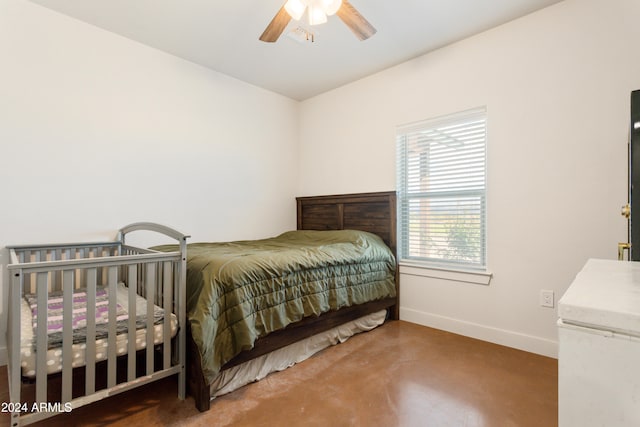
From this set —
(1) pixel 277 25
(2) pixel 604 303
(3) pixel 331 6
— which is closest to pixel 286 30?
(1) pixel 277 25

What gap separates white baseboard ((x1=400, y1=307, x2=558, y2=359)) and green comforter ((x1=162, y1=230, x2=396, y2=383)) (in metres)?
0.54

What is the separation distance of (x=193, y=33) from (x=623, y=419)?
3.11m

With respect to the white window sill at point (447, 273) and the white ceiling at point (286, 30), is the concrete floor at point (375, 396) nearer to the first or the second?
the white window sill at point (447, 273)

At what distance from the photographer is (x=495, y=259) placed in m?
2.48

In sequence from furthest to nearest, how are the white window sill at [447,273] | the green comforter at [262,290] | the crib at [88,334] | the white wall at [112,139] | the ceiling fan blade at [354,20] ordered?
the white window sill at [447,273]
the white wall at [112,139]
the ceiling fan blade at [354,20]
the green comforter at [262,290]
the crib at [88,334]

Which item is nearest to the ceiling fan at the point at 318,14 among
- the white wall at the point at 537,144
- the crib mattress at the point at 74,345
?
the white wall at the point at 537,144

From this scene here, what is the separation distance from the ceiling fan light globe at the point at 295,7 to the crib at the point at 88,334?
1362 mm

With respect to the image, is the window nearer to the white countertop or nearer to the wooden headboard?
the wooden headboard

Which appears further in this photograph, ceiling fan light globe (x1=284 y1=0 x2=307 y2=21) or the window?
the window

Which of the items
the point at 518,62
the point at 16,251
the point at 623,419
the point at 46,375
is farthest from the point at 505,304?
the point at 16,251

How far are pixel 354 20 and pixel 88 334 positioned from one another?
2.12m

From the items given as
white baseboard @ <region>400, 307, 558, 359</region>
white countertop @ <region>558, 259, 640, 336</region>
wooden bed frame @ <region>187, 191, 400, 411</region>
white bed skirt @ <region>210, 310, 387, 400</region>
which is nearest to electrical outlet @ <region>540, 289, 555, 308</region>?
white baseboard @ <region>400, 307, 558, 359</region>

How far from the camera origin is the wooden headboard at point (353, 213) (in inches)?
121

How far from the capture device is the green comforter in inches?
64.2
